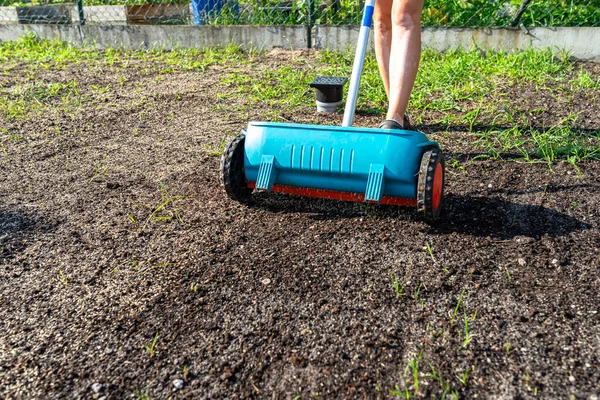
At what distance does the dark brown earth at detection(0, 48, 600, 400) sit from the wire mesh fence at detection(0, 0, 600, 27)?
244 centimetres

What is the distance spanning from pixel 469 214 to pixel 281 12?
152 inches

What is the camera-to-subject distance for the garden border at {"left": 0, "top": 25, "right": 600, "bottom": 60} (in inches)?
185

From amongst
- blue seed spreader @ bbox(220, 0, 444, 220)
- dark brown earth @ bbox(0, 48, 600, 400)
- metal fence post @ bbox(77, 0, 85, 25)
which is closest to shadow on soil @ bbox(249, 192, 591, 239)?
dark brown earth @ bbox(0, 48, 600, 400)

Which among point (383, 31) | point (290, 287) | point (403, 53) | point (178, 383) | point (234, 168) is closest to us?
point (178, 383)

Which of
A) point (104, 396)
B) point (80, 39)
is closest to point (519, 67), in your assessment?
point (104, 396)

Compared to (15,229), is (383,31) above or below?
above

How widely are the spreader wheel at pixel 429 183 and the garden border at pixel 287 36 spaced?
318cm

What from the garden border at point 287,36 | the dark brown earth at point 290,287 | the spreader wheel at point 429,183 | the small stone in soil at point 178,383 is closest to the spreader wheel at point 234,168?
the dark brown earth at point 290,287

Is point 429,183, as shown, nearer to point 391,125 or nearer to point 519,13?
point 391,125

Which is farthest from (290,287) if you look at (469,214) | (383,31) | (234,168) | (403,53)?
(383,31)

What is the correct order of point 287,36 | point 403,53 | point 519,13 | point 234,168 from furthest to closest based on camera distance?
1. point 287,36
2. point 519,13
3. point 403,53
4. point 234,168

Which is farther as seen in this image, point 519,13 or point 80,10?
point 80,10

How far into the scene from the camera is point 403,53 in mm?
2594

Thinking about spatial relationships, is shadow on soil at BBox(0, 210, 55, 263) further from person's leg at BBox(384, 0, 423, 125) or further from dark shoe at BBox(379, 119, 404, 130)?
person's leg at BBox(384, 0, 423, 125)
